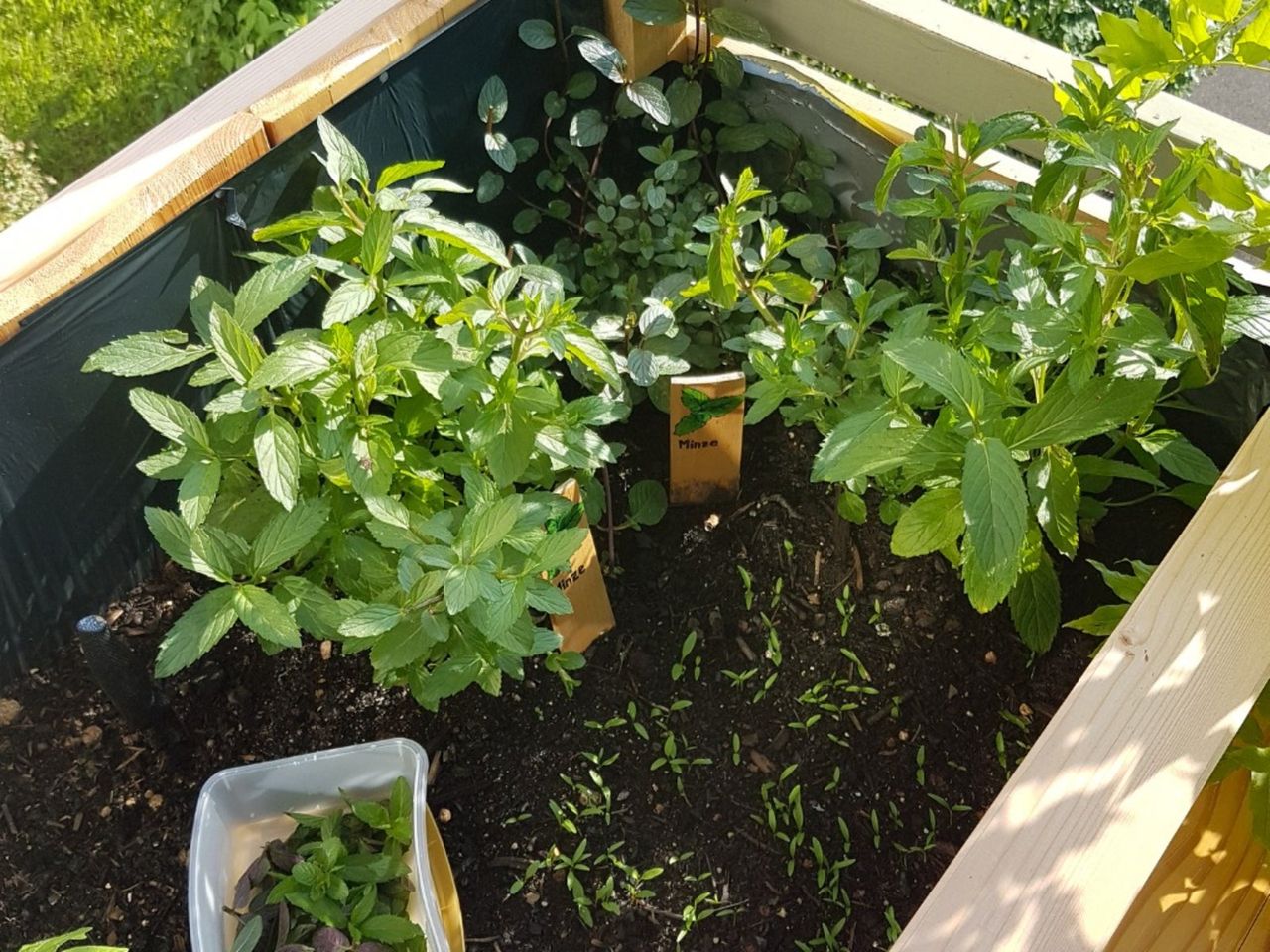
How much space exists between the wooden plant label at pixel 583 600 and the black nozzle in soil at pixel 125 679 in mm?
551

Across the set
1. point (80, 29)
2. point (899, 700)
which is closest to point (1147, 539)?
point (899, 700)

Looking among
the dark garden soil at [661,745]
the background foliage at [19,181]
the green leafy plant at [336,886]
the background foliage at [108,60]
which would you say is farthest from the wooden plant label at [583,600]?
the background foliage at [108,60]

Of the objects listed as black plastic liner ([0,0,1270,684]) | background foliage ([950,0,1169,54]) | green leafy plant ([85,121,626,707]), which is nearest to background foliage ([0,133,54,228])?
black plastic liner ([0,0,1270,684])

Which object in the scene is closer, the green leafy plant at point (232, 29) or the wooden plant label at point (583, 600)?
the wooden plant label at point (583, 600)

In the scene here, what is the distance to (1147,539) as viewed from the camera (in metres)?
1.50

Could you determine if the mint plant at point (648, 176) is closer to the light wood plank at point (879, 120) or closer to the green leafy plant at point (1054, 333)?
the light wood plank at point (879, 120)

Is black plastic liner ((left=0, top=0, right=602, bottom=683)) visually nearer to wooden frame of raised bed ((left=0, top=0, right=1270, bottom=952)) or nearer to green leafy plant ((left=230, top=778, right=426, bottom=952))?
wooden frame of raised bed ((left=0, top=0, right=1270, bottom=952))

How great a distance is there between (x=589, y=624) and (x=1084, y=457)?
2.39ft

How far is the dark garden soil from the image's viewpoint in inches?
56.4

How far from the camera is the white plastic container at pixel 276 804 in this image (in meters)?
1.26

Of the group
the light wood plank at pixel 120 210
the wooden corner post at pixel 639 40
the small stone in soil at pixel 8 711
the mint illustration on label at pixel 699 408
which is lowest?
the small stone in soil at pixel 8 711

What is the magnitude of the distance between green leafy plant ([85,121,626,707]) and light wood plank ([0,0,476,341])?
109 mm

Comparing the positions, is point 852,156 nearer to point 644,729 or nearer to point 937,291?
point 937,291

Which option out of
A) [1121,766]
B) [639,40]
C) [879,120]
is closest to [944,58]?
[879,120]
